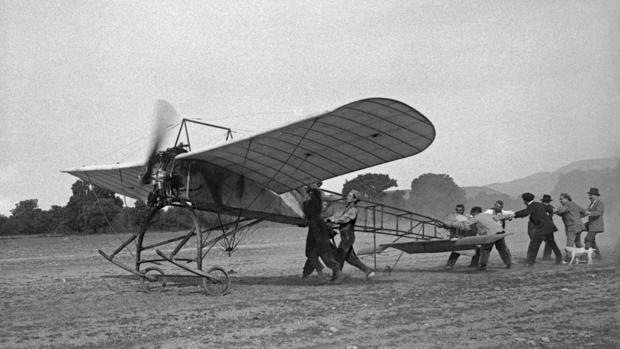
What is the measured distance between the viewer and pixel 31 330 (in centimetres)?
761

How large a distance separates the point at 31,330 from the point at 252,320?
9.91 ft

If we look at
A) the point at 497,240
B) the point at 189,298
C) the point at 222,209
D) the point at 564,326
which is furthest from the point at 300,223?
the point at 564,326

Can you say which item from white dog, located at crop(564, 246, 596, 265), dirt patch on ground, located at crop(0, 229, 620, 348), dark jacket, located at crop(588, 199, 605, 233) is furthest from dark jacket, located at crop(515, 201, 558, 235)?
dirt patch on ground, located at crop(0, 229, 620, 348)

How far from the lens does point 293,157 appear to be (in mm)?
10883

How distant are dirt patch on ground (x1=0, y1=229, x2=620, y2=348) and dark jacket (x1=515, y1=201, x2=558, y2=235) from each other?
1.61m

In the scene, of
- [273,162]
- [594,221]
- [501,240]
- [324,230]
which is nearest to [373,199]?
[594,221]

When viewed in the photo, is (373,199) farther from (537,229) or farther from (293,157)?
(293,157)

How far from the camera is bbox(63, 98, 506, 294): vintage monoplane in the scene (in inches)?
363

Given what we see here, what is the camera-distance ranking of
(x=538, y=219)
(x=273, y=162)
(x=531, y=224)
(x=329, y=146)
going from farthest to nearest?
1. (x=531, y=224)
2. (x=538, y=219)
3. (x=273, y=162)
4. (x=329, y=146)

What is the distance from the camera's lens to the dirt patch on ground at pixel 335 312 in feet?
21.2

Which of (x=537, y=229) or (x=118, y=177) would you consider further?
(x=537, y=229)

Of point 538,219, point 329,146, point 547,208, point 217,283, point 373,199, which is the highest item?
point 373,199

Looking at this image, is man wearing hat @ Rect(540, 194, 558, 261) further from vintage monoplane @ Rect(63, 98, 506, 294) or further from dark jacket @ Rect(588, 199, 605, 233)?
vintage monoplane @ Rect(63, 98, 506, 294)

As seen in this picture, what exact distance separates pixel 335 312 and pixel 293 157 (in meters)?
3.59
